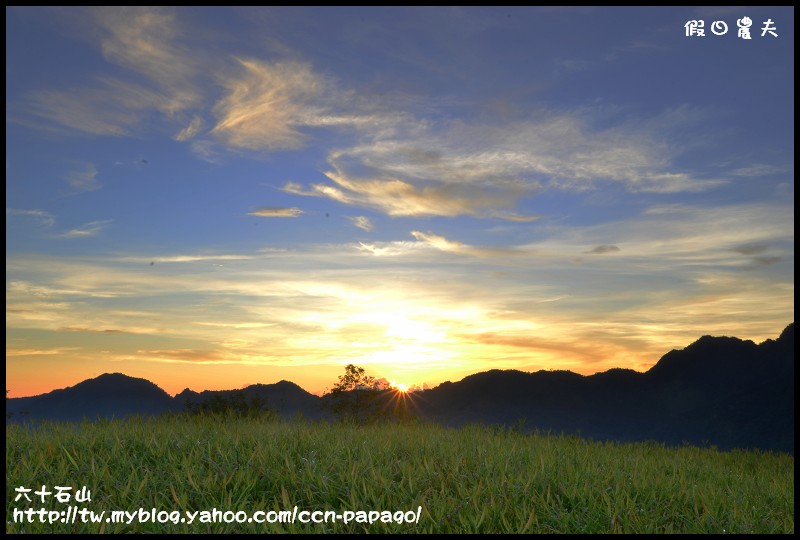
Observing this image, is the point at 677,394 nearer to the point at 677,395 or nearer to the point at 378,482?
the point at 677,395

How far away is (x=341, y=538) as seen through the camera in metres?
7.31

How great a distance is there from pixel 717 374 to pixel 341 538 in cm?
9038

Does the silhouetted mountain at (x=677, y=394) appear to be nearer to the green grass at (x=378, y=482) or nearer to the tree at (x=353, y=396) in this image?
the tree at (x=353, y=396)

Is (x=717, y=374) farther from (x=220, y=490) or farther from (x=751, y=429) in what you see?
(x=220, y=490)

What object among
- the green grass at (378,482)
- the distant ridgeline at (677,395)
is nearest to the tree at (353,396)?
the green grass at (378,482)

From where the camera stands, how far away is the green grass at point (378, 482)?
26.3 ft

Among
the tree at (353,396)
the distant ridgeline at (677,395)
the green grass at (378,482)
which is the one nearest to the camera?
the green grass at (378,482)

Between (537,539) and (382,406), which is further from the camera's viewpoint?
(382,406)

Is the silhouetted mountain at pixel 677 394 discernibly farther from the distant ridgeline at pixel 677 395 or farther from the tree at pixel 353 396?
the tree at pixel 353 396

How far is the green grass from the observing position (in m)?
8.03

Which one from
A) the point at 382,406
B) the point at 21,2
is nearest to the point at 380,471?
the point at 21,2

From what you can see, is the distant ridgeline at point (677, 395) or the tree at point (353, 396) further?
the distant ridgeline at point (677, 395)

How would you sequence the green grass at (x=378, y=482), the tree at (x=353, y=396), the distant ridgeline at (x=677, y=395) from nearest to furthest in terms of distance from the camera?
the green grass at (x=378, y=482) < the tree at (x=353, y=396) < the distant ridgeline at (x=677, y=395)

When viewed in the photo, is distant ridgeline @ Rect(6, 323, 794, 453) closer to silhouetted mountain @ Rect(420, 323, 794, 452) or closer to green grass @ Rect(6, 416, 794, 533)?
silhouetted mountain @ Rect(420, 323, 794, 452)
